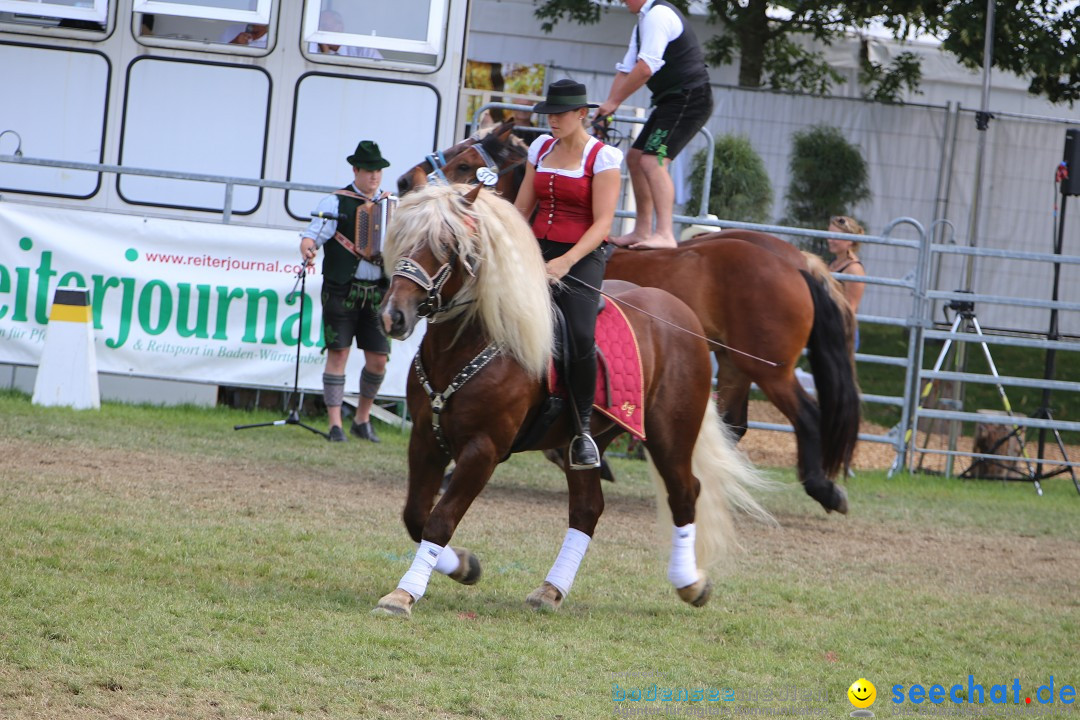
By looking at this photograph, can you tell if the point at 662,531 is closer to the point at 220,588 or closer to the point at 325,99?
the point at 220,588

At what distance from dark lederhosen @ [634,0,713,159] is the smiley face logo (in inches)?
166

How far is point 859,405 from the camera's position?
8750mm

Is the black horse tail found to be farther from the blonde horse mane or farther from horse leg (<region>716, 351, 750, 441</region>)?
the blonde horse mane

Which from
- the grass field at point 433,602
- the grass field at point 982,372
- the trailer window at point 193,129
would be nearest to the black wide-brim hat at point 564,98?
the grass field at point 433,602

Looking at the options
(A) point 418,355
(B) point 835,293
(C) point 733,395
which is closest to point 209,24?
(C) point 733,395

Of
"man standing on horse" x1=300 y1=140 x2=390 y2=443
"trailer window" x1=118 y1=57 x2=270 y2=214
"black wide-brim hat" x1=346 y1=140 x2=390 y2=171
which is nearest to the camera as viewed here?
"black wide-brim hat" x1=346 y1=140 x2=390 y2=171

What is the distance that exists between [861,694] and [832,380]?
4731 mm

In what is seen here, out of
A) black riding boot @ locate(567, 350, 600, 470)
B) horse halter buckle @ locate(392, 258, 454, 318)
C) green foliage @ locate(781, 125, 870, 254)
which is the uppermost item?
green foliage @ locate(781, 125, 870, 254)

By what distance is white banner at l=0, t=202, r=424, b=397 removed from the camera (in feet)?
34.8

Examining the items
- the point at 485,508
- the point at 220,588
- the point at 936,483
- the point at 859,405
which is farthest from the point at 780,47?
the point at 220,588

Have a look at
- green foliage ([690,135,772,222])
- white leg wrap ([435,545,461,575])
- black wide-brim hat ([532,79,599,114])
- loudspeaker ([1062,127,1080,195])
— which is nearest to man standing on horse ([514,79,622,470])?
black wide-brim hat ([532,79,599,114])

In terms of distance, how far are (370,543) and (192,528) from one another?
0.88 meters

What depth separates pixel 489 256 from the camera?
5094mm

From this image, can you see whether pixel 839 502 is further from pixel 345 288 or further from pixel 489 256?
pixel 489 256
